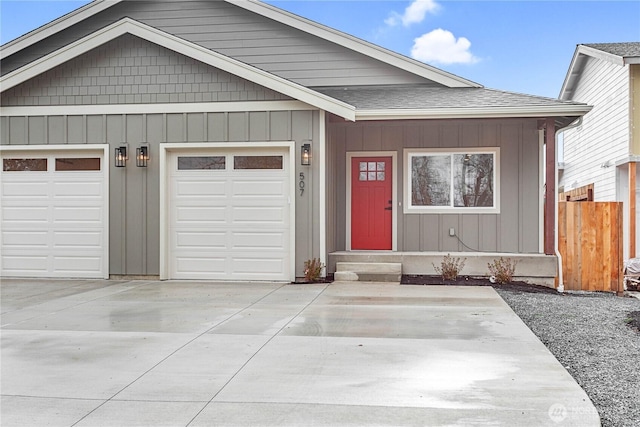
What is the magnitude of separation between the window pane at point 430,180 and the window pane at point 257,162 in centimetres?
279

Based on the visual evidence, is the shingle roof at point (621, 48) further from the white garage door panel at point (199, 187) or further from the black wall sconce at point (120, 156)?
the black wall sconce at point (120, 156)

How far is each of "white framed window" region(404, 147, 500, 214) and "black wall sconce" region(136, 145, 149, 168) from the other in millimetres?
4696

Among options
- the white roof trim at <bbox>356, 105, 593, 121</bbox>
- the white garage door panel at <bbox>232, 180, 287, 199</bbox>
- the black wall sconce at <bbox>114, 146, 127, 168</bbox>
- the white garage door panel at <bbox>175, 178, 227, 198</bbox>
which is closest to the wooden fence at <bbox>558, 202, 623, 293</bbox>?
the white roof trim at <bbox>356, 105, 593, 121</bbox>

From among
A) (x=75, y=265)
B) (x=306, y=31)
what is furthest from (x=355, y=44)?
(x=75, y=265)

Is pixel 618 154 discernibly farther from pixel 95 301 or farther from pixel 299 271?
pixel 95 301

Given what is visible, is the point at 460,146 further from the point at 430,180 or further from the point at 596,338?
the point at 596,338

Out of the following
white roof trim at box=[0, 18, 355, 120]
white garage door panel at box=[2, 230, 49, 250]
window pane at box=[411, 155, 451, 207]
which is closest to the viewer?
white roof trim at box=[0, 18, 355, 120]

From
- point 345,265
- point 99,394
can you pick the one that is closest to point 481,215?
point 345,265

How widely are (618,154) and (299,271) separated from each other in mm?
8500

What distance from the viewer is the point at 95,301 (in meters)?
7.26

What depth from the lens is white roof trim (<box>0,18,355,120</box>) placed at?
8.82 metres

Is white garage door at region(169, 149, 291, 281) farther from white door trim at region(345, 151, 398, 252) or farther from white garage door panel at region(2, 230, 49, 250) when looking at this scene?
white garage door panel at region(2, 230, 49, 250)

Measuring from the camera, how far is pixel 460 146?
1045 cm

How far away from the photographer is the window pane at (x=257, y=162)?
9352mm
